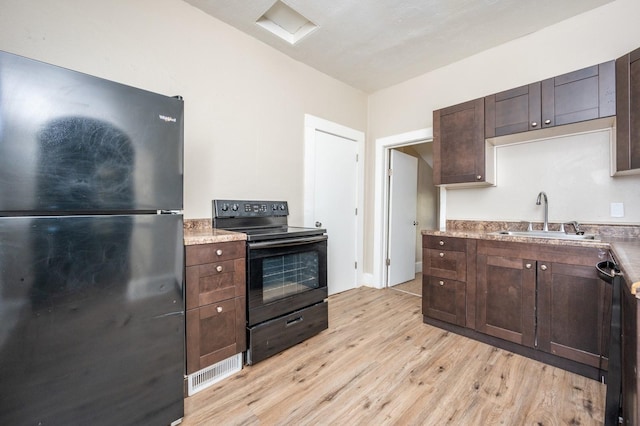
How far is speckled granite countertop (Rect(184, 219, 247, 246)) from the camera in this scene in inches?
63.9

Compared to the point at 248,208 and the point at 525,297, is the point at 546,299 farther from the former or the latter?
the point at 248,208

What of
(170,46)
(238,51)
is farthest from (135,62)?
(238,51)

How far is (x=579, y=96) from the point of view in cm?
198

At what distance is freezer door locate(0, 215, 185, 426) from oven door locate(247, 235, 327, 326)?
0.55 metres

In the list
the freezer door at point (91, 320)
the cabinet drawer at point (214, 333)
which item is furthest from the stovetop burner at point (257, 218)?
the freezer door at point (91, 320)

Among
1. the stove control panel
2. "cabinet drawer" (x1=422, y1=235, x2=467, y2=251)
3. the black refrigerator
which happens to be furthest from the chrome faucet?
the black refrigerator

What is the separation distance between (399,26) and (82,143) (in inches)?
97.9

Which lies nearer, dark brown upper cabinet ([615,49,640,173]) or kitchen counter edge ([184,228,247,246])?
kitchen counter edge ([184,228,247,246])

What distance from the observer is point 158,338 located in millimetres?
1315

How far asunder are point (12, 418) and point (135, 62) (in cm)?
206

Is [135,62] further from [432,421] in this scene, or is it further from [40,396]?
[432,421]

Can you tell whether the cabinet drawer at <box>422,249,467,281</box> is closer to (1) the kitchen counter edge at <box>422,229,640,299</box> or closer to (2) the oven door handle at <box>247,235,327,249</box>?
(1) the kitchen counter edge at <box>422,229,640,299</box>

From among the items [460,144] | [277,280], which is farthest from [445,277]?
[277,280]

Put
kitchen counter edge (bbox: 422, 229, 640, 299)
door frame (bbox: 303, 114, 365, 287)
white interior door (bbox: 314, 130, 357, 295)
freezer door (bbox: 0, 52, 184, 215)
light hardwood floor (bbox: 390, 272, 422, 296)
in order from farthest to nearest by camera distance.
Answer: light hardwood floor (bbox: 390, 272, 422, 296)
white interior door (bbox: 314, 130, 357, 295)
door frame (bbox: 303, 114, 365, 287)
freezer door (bbox: 0, 52, 184, 215)
kitchen counter edge (bbox: 422, 229, 640, 299)
